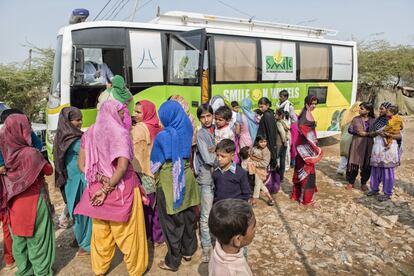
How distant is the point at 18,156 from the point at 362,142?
194 inches

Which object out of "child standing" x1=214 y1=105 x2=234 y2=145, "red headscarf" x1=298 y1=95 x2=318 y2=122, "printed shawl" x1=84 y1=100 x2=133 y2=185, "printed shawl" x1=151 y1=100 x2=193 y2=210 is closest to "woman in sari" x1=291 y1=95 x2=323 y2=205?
"red headscarf" x1=298 y1=95 x2=318 y2=122

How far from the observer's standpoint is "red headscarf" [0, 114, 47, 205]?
2.70 meters

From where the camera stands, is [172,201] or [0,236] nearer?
[172,201]

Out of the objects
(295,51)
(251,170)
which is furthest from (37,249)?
(295,51)

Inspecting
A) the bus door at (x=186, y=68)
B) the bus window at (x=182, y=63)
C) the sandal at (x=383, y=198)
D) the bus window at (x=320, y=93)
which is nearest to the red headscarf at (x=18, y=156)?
the bus door at (x=186, y=68)

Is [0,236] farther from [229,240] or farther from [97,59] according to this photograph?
[229,240]

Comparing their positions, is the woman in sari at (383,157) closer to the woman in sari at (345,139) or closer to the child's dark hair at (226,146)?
the woman in sari at (345,139)

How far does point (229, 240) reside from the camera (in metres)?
1.70

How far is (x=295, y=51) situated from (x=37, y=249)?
24.1ft

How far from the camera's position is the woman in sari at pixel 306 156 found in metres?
4.62

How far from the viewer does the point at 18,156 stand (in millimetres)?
2742

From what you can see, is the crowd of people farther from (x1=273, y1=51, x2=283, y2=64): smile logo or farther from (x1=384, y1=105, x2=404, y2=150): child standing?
(x1=273, y1=51, x2=283, y2=64): smile logo

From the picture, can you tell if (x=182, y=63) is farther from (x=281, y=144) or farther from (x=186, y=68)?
(x=281, y=144)

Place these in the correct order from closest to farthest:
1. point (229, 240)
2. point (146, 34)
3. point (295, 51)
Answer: point (229, 240)
point (146, 34)
point (295, 51)
